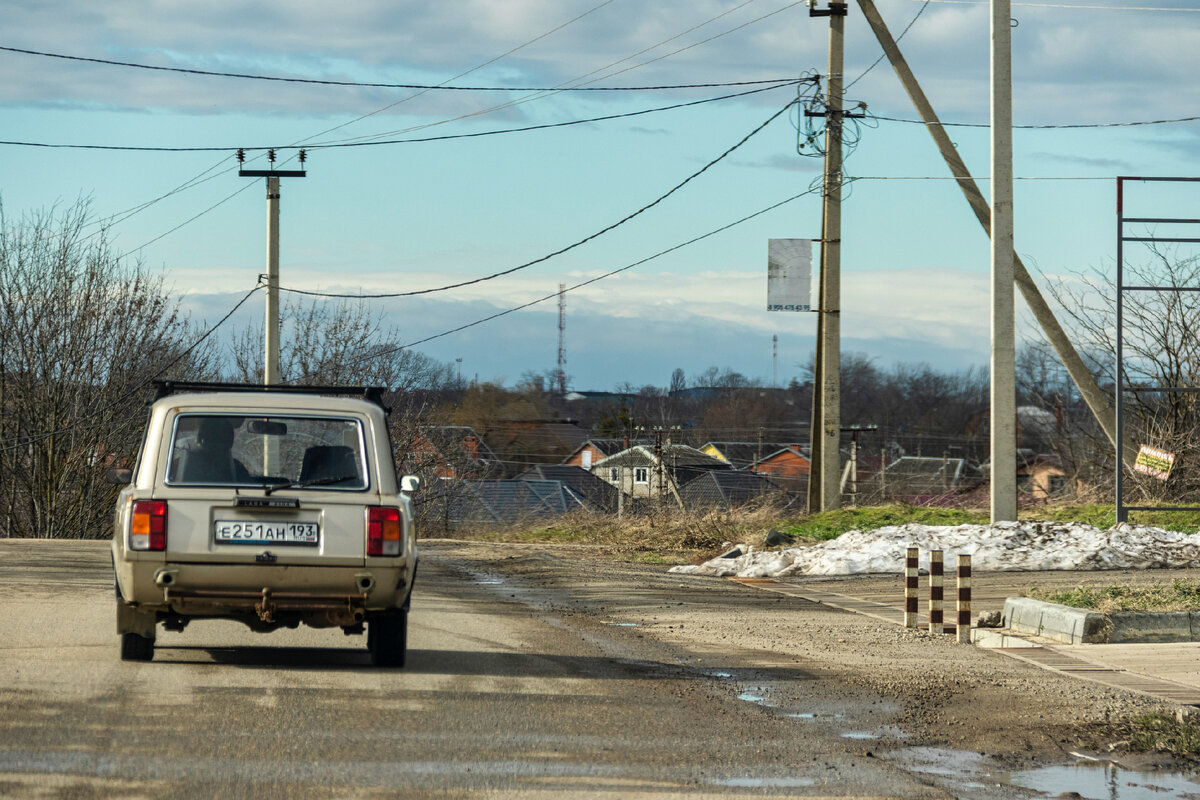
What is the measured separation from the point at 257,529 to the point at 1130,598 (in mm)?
7909

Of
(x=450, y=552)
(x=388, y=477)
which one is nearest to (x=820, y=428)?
(x=450, y=552)

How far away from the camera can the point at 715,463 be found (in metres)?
64.4

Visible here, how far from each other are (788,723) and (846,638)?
4.37 metres

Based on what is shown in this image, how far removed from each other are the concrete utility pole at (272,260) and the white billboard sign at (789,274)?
1201 centimetres

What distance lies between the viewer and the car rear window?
8.46 m

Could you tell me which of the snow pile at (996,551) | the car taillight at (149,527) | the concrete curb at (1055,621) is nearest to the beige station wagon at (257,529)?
the car taillight at (149,527)

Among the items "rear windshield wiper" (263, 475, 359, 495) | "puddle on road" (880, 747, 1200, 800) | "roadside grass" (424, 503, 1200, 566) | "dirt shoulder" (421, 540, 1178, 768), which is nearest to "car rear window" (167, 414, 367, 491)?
"rear windshield wiper" (263, 475, 359, 495)

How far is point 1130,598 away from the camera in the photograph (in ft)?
39.5

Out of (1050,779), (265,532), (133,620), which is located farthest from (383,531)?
(1050,779)

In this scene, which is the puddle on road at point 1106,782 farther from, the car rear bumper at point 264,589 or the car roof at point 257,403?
the car roof at point 257,403

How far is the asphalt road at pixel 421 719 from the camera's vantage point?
5.73 metres

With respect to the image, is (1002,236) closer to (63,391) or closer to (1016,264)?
(1016,264)

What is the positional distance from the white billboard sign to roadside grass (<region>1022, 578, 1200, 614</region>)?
41.3ft

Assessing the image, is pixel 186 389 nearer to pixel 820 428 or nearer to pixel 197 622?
pixel 197 622
